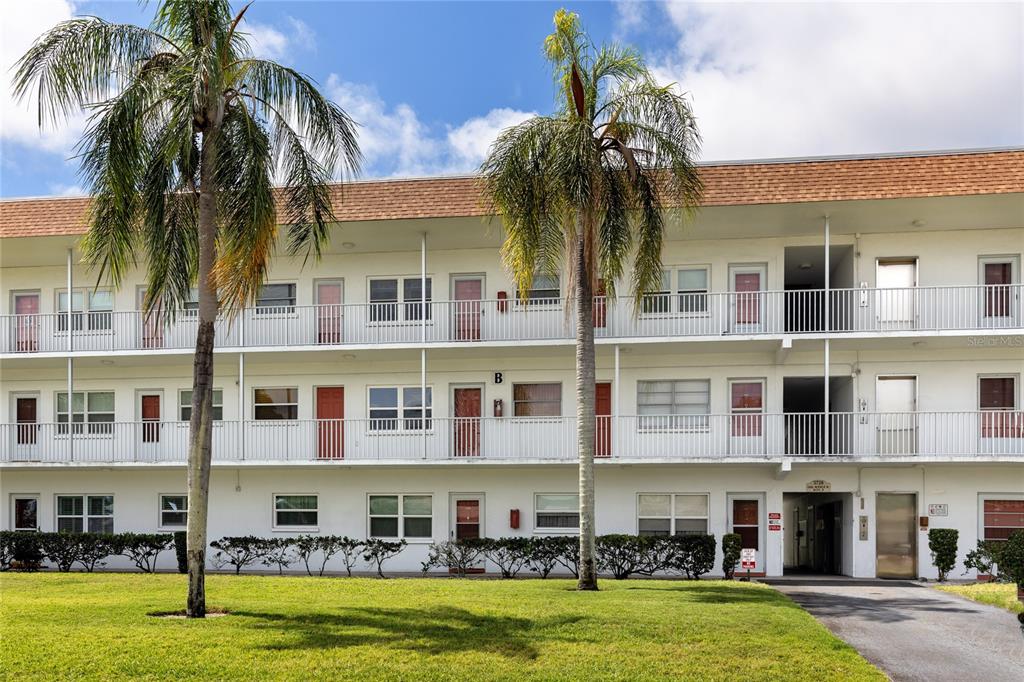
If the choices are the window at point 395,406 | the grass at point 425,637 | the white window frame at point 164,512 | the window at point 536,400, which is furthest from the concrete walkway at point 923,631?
the white window frame at point 164,512

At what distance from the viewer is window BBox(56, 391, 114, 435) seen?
2734 centimetres

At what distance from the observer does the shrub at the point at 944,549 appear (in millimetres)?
22469

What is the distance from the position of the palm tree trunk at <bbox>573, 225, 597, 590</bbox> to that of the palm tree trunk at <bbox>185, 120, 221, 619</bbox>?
636cm

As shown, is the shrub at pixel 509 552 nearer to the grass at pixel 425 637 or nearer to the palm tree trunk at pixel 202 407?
the grass at pixel 425 637

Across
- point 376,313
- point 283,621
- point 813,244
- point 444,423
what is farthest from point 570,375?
point 283,621

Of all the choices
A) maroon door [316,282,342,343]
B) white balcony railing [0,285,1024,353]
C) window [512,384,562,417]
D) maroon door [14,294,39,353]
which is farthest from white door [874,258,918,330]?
maroon door [14,294,39,353]

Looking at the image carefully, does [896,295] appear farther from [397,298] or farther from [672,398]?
[397,298]

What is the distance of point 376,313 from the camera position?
84.1 ft

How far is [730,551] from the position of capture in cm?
2219

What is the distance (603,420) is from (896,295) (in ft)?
25.6

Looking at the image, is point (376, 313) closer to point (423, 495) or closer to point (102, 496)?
point (423, 495)

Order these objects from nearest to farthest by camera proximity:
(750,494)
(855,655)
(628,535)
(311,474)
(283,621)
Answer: (855,655), (283,621), (628,535), (750,494), (311,474)

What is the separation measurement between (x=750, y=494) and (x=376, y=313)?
34.4 ft

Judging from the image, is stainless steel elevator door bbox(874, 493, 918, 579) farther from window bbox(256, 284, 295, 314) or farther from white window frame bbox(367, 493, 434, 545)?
window bbox(256, 284, 295, 314)
